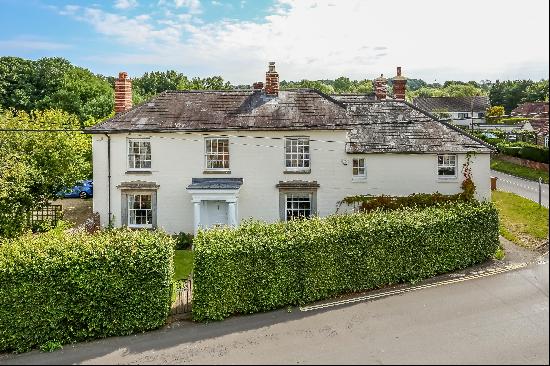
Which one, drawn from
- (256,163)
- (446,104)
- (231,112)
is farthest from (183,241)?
(446,104)

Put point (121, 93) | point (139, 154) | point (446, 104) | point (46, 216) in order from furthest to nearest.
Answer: point (446, 104), point (46, 216), point (121, 93), point (139, 154)

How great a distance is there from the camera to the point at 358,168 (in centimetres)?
2384

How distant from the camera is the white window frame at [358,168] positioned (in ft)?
77.7

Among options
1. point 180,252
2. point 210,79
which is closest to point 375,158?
point 180,252

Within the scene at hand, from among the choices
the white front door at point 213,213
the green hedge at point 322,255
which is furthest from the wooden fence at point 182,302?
the white front door at point 213,213

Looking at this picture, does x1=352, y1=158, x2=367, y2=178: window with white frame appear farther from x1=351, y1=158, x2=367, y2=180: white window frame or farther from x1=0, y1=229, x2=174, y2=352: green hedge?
x1=0, y1=229, x2=174, y2=352: green hedge

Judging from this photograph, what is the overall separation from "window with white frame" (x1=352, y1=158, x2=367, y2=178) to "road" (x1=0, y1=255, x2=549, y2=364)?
8.72m

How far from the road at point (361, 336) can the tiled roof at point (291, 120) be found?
932cm

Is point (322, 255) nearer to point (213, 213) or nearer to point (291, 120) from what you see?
point (213, 213)

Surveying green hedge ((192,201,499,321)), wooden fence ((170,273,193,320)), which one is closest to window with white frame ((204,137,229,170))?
wooden fence ((170,273,193,320))

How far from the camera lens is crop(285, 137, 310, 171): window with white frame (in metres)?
23.3

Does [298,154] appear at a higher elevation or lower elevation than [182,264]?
higher

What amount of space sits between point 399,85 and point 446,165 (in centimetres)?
731

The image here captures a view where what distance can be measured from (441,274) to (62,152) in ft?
66.4
